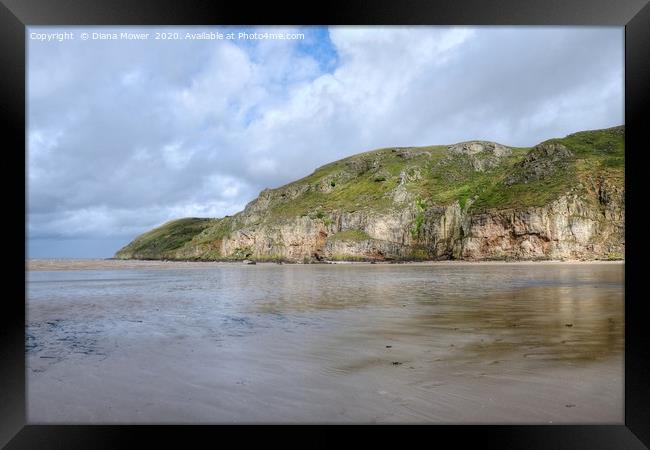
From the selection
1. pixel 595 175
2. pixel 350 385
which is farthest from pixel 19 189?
pixel 595 175

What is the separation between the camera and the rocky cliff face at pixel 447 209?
5769 cm

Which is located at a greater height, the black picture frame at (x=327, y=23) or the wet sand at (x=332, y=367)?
the black picture frame at (x=327, y=23)

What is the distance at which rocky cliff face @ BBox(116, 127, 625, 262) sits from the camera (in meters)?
57.7

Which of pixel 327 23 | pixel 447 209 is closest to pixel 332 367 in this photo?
pixel 327 23

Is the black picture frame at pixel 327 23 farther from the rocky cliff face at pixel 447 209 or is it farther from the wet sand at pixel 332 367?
the rocky cliff face at pixel 447 209

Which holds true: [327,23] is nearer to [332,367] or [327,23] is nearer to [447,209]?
[332,367]

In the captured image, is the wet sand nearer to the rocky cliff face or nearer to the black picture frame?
the black picture frame

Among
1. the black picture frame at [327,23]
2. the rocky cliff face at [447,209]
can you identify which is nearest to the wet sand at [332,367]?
the black picture frame at [327,23]

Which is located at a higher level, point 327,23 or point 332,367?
point 327,23

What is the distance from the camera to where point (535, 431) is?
160 inches

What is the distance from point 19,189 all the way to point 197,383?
3.36 meters

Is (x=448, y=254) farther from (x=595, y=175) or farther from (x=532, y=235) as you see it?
(x=595, y=175)

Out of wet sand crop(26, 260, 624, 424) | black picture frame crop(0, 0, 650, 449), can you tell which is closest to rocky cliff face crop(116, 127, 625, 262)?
wet sand crop(26, 260, 624, 424)

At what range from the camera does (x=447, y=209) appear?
74.3 m
